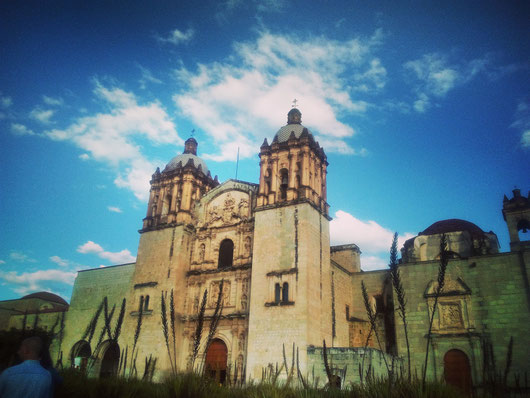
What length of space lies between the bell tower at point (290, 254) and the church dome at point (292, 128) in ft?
0.25

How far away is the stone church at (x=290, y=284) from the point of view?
1942cm

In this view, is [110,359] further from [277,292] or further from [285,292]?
[285,292]

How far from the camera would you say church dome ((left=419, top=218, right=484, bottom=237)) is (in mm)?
25694

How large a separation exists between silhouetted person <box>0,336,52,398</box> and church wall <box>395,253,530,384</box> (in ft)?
62.3

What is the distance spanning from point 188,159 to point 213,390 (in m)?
22.8

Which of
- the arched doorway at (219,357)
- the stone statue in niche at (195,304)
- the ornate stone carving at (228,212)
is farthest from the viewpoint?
the ornate stone carving at (228,212)

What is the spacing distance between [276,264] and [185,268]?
6.60 meters

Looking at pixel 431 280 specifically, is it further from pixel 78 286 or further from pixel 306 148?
pixel 78 286

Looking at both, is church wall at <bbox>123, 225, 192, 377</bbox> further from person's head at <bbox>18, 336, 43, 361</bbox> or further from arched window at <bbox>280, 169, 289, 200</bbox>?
person's head at <bbox>18, 336, 43, 361</bbox>

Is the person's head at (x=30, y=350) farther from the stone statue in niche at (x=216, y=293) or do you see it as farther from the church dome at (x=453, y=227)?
the church dome at (x=453, y=227)

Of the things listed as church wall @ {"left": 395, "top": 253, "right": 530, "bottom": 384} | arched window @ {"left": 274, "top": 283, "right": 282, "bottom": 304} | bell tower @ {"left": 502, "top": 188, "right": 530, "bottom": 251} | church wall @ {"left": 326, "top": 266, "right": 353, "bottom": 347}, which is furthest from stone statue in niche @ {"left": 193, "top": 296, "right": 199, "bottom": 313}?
bell tower @ {"left": 502, "top": 188, "right": 530, "bottom": 251}

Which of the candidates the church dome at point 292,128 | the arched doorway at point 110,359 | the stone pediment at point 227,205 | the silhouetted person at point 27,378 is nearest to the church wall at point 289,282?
the stone pediment at point 227,205

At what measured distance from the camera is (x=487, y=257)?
67.5ft

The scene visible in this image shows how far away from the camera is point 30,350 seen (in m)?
4.48
